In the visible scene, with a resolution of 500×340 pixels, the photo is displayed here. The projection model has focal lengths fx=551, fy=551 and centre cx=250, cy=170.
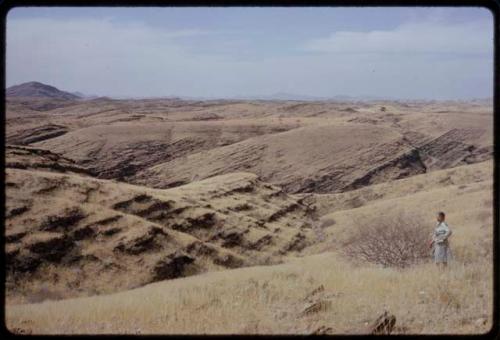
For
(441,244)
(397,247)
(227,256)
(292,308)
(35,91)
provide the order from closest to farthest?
(292,308) < (441,244) < (397,247) < (227,256) < (35,91)

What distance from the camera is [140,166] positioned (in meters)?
40.7

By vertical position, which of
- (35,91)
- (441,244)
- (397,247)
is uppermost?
(35,91)

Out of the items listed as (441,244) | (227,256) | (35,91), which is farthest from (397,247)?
(35,91)

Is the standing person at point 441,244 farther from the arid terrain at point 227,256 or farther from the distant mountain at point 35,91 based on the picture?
the distant mountain at point 35,91

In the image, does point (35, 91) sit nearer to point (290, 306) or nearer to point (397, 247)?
point (397, 247)

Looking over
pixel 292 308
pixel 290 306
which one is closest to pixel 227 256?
pixel 290 306

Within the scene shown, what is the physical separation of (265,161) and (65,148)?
52.1 feet

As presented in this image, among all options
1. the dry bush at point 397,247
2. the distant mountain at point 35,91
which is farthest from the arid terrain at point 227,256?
the distant mountain at point 35,91

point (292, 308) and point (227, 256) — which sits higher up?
point (292, 308)

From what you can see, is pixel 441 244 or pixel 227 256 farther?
pixel 227 256

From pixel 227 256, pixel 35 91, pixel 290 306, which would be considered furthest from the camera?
pixel 35 91

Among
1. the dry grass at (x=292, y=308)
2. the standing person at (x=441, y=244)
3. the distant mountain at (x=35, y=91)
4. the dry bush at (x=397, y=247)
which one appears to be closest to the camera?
the dry grass at (x=292, y=308)
